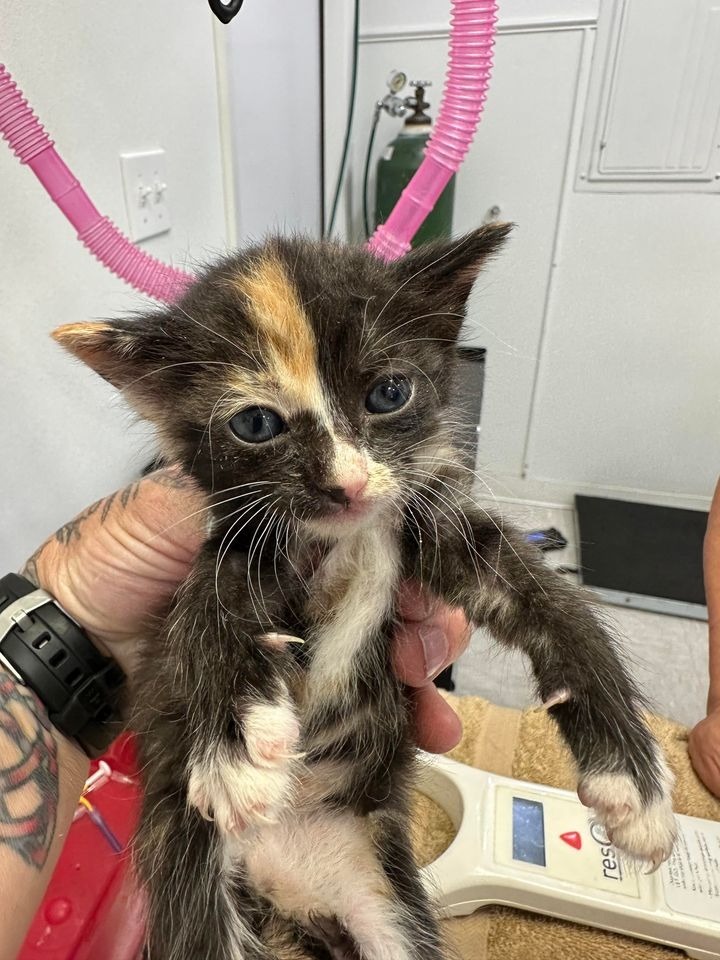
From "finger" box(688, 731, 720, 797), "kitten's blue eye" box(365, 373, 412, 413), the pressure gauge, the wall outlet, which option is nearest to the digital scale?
"finger" box(688, 731, 720, 797)

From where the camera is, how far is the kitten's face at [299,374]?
0.78 meters

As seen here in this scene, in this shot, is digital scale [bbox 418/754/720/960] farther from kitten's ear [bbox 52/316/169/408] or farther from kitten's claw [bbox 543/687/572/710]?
kitten's ear [bbox 52/316/169/408]

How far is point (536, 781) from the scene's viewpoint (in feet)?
4.68

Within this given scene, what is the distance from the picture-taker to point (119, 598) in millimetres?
1166

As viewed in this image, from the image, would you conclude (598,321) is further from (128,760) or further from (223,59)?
(128,760)

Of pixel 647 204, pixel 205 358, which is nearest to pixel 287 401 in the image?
pixel 205 358

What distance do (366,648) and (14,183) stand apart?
986 mm

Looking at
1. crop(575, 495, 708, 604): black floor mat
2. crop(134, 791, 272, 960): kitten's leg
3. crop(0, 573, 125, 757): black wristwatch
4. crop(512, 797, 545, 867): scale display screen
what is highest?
crop(0, 573, 125, 757): black wristwatch

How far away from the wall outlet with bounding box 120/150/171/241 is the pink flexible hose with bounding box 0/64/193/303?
346mm

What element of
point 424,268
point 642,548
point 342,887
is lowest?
point 642,548

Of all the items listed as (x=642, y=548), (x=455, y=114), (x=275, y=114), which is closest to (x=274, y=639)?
(x=455, y=114)

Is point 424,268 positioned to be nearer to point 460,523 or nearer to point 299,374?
point 299,374

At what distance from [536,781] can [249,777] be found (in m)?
0.94

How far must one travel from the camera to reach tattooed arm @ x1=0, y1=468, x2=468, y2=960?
0.95 metres
